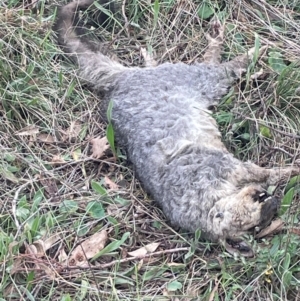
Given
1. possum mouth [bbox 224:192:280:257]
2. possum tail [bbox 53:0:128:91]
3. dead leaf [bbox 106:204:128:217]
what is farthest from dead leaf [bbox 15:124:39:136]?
possum mouth [bbox 224:192:280:257]

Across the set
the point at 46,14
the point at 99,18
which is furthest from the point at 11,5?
the point at 99,18

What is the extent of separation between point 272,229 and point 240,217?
189mm

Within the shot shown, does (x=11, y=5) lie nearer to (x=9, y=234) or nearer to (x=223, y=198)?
(x=9, y=234)

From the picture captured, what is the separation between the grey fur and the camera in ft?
11.9

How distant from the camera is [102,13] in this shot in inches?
190

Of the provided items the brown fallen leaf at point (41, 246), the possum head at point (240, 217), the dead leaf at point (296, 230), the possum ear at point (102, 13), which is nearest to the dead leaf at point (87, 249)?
the brown fallen leaf at point (41, 246)

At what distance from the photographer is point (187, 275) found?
352 cm

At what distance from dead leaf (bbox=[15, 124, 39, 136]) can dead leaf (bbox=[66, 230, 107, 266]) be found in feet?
2.86

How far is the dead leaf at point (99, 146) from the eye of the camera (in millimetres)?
4159

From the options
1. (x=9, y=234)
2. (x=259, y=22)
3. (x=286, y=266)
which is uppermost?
(x=259, y=22)

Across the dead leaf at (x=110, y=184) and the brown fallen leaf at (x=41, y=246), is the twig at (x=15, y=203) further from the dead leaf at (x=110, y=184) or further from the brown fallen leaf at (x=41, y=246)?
the dead leaf at (x=110, y=184)

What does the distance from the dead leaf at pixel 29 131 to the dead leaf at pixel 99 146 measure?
1.16 feet

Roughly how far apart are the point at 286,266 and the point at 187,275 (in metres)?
0.49

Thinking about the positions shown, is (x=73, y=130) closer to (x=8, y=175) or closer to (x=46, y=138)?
(x=46, y=138)
